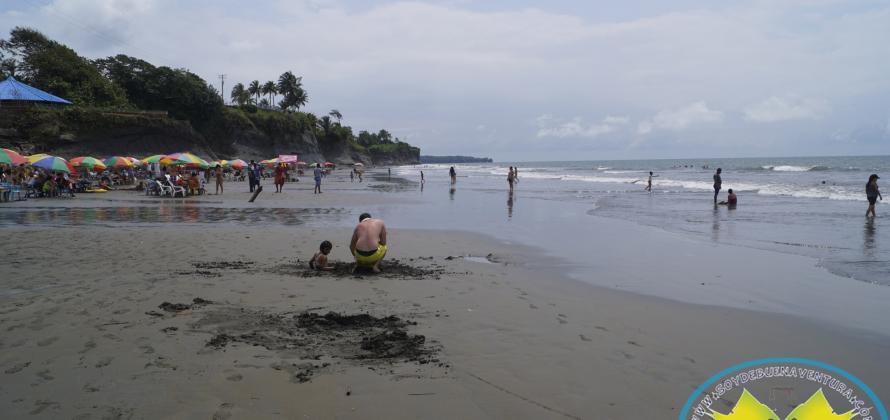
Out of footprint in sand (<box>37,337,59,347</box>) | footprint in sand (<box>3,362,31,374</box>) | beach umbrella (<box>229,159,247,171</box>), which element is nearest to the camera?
footprint in sand (<box>3,362,31,374</box>)

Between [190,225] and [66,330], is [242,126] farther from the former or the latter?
[66,330]

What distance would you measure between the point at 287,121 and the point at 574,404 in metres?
81.5

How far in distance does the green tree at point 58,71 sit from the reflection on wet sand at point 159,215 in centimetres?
3993

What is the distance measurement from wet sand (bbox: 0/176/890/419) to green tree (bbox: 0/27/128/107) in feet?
166

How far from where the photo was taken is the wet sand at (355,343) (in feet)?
12.1

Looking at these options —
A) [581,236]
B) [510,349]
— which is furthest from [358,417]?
[581,236]

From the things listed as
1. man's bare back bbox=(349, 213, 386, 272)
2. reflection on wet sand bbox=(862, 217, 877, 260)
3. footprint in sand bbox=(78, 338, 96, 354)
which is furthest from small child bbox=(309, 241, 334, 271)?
reflection on wet sand bbox=(862, 217, 877, 260)

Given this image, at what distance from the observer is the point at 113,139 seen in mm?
49156

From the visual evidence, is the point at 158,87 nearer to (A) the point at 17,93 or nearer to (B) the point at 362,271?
(A) the point at 17,93

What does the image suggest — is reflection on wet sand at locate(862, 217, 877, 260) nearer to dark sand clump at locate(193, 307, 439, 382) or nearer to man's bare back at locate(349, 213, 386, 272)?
man's bare back at locate(349, 213, 386, 272)

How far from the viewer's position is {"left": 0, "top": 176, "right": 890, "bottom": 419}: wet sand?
145 inches

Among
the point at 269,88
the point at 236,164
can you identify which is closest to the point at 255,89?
the point at 269,88

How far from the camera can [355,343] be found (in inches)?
191

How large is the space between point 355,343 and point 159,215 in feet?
46.5
